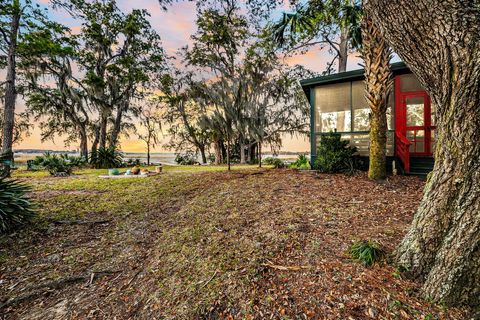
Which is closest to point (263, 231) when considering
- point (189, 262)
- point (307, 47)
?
point (189, 262)

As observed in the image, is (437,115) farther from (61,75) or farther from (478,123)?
(61,75)

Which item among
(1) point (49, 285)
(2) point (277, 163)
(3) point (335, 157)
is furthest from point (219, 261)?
(2) point (277, 163)

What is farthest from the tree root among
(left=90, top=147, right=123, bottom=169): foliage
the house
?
(left=90, top=147, right=123, bottom=169): foliage

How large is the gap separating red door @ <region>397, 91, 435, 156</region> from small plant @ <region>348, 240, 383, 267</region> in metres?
7.12

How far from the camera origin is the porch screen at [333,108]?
8.62 m

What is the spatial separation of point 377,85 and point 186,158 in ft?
59.6

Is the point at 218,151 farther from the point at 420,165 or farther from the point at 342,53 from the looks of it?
the point at 420,165

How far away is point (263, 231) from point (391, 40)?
108 inches

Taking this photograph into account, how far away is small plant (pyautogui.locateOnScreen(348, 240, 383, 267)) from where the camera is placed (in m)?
2.22

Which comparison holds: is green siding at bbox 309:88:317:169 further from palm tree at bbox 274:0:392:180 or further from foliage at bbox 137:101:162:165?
foliage at bbox 137:101:162:165

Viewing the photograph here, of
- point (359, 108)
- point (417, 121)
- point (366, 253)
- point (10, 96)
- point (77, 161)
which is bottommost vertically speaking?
point (366, 253)

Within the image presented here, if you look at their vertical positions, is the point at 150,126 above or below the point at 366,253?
above

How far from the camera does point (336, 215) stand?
356cm

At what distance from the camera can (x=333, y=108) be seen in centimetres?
887
